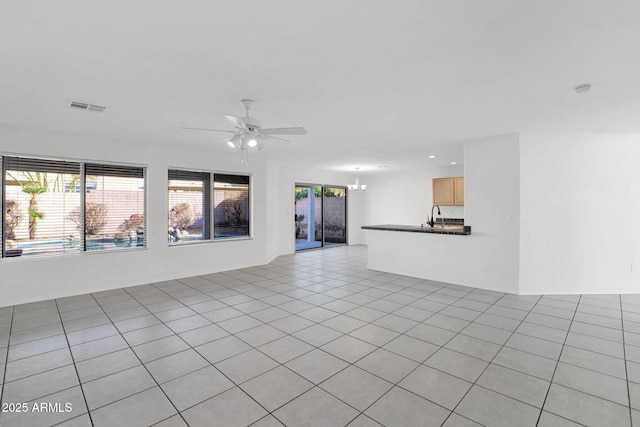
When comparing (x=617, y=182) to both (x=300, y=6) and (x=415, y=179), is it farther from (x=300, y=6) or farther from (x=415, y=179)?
(x=300, y=6)

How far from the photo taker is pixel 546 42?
6.91 feet

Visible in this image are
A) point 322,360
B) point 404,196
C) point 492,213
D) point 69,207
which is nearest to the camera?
point 322,360

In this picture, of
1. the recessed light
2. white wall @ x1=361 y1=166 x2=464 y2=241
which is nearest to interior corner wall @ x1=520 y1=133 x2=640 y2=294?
the recessed light

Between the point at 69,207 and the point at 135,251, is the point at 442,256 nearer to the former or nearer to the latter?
the point at 135,251

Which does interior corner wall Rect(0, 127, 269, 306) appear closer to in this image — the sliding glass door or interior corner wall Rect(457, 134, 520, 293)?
the sliding glass door

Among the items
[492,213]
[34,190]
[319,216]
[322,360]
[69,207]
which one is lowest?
[322,360]

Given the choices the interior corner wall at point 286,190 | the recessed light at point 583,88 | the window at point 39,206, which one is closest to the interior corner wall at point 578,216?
Result: the recessed light at point 583,88

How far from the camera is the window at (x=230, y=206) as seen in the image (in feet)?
20.8

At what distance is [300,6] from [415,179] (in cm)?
810

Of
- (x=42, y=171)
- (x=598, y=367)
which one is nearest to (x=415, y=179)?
(x=598, y=367)

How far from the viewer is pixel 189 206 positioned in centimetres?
600

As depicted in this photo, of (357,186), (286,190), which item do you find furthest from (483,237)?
(286,190)

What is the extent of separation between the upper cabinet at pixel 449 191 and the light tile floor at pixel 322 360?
154 inches

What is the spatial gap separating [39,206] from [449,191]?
849cm
